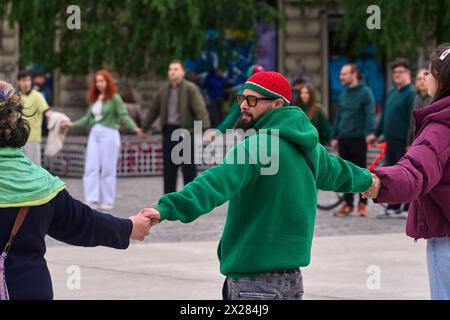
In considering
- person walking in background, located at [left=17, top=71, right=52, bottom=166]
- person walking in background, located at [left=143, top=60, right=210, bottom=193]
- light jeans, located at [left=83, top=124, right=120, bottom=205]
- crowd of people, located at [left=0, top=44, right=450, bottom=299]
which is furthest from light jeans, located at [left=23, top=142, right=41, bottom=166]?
crowd of people, located at [left=0, top=44, right=450, bottom=299]

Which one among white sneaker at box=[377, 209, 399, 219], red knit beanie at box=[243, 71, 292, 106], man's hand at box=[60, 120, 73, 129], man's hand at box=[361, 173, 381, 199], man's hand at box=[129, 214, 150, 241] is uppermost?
red knit beanie at box=[243, 71, 292, 106]

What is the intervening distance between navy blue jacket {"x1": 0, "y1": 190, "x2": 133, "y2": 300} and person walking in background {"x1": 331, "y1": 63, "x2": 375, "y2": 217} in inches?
404

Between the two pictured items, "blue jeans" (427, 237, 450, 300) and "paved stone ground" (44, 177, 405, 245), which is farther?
"paved stone ground" (44, 177, 405, 245)

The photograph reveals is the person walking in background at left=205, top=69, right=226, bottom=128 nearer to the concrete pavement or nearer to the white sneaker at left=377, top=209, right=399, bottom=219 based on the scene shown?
the white sneaker at left=377, top=209, right=399, bottom=219

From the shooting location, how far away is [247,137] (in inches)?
212

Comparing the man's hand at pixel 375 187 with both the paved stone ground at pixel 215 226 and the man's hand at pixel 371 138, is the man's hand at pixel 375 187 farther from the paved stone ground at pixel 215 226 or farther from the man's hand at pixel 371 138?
the man's hand at pixel 371 138

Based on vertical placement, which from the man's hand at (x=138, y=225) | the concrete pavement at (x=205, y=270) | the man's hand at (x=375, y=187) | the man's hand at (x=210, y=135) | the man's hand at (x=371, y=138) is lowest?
the concrete pavement at (x=205, y=270)

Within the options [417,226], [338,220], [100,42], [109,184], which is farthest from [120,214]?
[417,226]

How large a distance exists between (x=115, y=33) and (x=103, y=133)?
767 cm

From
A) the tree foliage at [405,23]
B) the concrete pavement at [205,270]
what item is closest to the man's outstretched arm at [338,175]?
the concrete pavement at [205,270]

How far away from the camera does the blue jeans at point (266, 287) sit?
5.31 metres

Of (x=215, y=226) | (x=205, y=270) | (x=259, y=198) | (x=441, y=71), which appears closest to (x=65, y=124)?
(x=215, y=226)

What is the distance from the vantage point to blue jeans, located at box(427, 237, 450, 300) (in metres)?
5.53

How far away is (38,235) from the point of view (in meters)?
4.88
